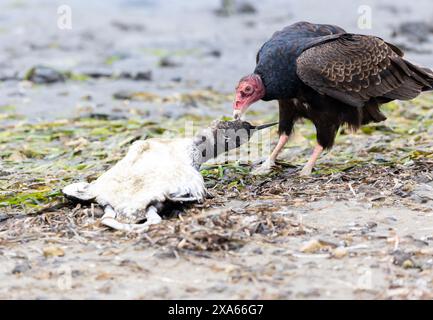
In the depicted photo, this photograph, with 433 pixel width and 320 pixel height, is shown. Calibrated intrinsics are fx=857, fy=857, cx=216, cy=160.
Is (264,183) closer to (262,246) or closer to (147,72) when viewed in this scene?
(262,246)

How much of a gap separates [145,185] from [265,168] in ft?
5.10

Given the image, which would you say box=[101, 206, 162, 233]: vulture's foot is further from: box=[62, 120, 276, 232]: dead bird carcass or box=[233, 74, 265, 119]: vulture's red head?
box=[233, 74, 265, 119]: vulture's red head

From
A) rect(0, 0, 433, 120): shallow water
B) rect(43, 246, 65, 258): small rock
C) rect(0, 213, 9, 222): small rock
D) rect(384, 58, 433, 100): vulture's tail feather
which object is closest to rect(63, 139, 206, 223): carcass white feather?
rect(0, 213, 9, 222): small rock

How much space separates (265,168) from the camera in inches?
Answer: 258

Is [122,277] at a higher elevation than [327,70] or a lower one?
lower

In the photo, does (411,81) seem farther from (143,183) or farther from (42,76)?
(42,76)

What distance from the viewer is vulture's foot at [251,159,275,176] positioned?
6.48 m

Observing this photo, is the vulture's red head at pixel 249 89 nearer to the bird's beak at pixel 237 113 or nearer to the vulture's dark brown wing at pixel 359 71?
the bird's beak at pixel 237 113

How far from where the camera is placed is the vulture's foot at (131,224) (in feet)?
16.0

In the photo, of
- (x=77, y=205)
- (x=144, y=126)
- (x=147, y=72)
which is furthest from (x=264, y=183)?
(x=147, y=72)

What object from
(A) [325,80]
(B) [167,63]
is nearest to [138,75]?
(B) [167,63]

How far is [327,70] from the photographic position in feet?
20.5
